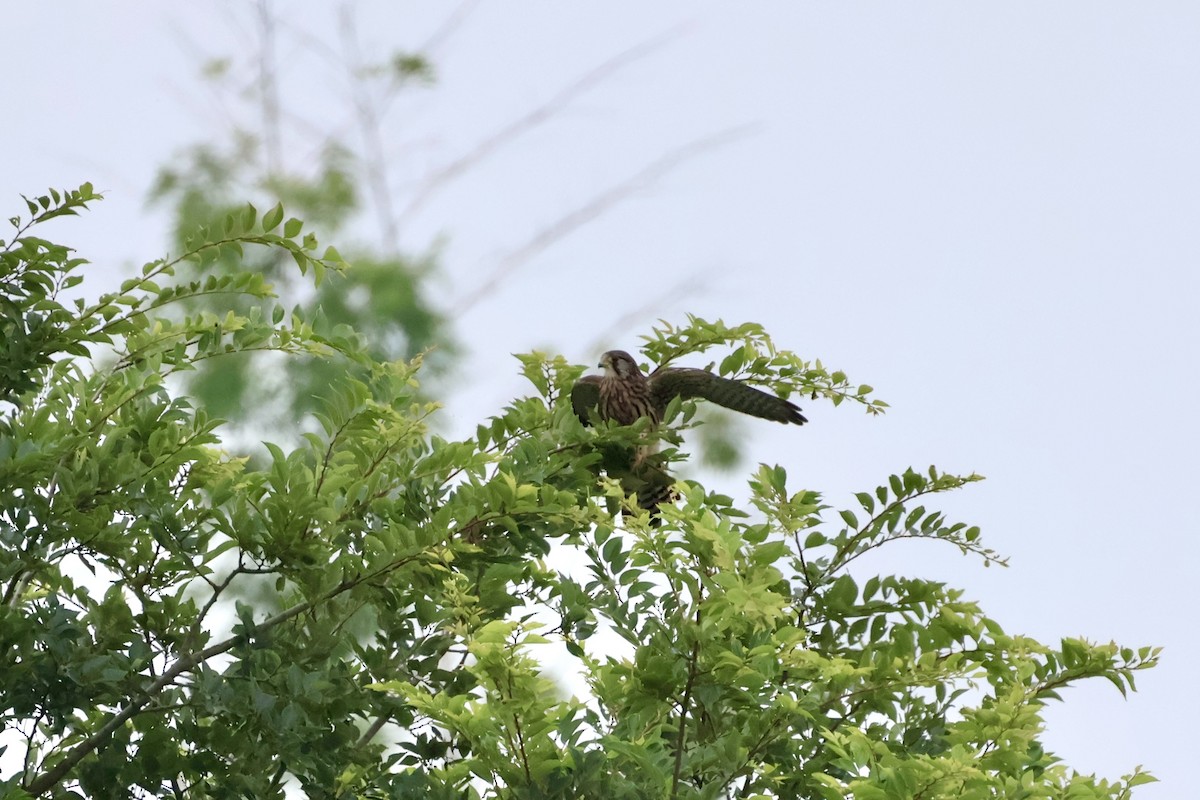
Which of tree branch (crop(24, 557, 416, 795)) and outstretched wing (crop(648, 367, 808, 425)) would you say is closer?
tree branch (crop(24, 557, 416, 795))

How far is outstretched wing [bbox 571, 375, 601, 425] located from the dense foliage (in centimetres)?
16

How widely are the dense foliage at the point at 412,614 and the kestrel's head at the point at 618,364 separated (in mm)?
378

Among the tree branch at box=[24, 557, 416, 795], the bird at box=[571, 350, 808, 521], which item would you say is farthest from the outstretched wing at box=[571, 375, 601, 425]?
the tree branch at box=[24, 557, 416, 795]

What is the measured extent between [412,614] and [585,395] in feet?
2.26

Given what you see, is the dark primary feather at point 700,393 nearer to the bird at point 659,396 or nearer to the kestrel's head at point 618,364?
the bird at point 659,396

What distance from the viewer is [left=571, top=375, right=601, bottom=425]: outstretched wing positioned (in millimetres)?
2988

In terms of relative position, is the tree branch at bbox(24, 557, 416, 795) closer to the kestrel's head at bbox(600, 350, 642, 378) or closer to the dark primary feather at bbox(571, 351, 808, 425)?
the dark primary feather at bbox(571, 351, 808, 425)

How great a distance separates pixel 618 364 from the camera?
3268 millimetres

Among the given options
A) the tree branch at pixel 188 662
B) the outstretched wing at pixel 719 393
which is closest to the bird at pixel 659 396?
the outstretched wing at pixel 719 393

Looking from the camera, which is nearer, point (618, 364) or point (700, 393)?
point (700, 393)

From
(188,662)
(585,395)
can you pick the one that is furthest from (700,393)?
(188,662)

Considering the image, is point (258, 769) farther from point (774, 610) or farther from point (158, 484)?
point (774, 610)

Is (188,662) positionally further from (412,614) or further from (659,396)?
(659,396)

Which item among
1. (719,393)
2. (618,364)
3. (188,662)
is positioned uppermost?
(618,364)
